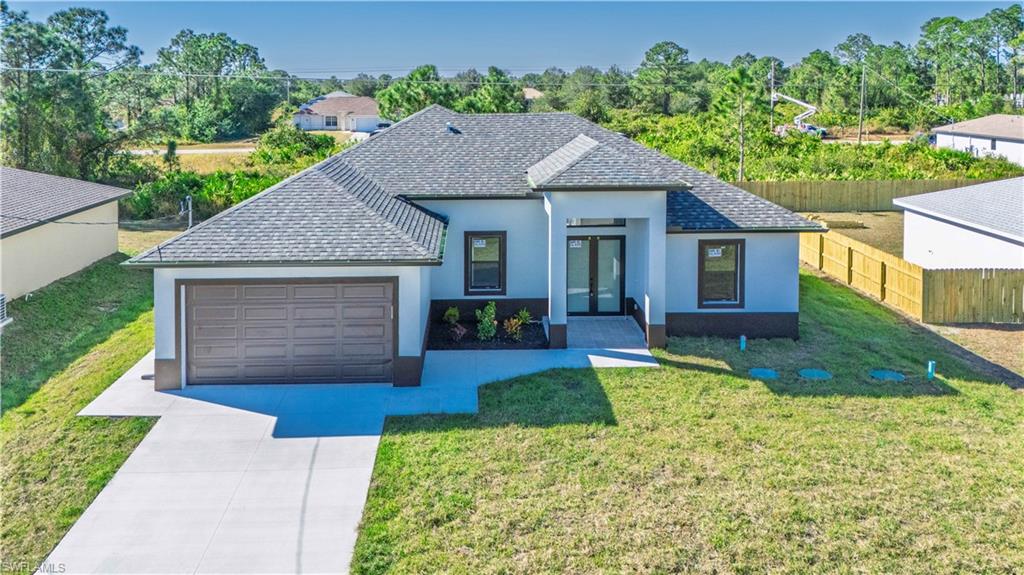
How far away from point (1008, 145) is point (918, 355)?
43753 millimetres

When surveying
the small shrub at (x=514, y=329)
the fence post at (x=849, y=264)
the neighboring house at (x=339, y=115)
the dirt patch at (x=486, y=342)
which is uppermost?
the neighboring house at (x=339, y=115)

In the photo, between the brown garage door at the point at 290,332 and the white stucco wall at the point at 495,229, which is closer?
the brown garage door at the point at 290,332

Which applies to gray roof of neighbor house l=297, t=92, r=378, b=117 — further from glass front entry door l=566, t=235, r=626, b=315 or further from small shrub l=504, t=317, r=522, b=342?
small shrub l=504, t=317, r=522, b=342

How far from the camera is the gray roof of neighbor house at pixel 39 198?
1880 centimetres

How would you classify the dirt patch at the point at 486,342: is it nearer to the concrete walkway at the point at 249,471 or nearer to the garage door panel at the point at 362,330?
the concrete walkway at the point at 249,471

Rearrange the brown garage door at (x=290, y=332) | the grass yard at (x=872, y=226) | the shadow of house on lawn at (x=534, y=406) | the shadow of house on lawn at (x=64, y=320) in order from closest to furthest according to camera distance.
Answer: the shadow of house on lawn at (x=534, y=406) < the brown garage door at (x=290, y=332) < the shadow of house on lawn at (x=64, y=320) < the grass yard at (x=872, y=226)

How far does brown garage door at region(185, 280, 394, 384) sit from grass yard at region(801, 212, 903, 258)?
21.0 meters

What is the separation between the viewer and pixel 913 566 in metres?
7.97

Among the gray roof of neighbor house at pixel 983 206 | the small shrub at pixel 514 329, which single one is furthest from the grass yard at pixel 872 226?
the small shrub at pixel 514 329

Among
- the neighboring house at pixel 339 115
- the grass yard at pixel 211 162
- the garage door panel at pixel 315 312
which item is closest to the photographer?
the garage door panel at pixel 315 312

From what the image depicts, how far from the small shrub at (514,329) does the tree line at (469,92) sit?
1101 inches

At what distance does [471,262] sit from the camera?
1788cm

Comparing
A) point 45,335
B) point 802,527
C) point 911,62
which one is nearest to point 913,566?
point 802,527

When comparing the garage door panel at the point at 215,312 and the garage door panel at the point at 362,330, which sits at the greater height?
the garage door panel at the point at 215,312
